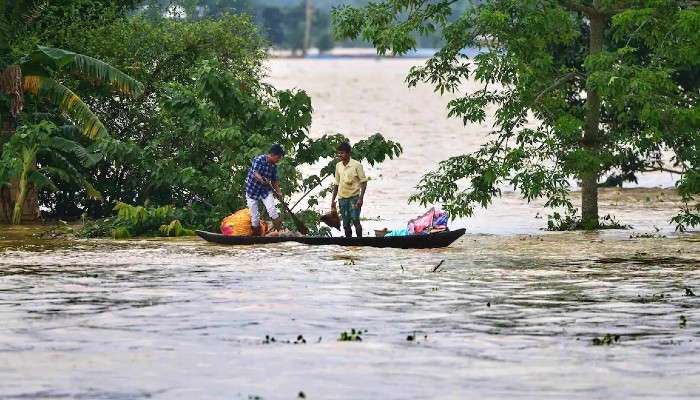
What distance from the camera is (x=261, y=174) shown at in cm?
2236

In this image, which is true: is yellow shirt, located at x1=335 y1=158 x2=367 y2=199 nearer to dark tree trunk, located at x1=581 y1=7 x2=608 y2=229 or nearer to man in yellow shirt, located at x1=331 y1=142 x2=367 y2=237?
man in yellow shirt, located at x1=331 y1=142 x2=367 y2=237

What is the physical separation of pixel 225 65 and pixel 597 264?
11.7 metres

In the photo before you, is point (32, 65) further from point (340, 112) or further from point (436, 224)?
point (340, 112)

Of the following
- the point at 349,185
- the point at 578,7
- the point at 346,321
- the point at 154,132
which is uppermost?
the point at 578,7

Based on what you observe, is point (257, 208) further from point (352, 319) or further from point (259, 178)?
point (352, 319)

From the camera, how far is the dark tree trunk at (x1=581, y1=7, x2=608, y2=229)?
25.4m

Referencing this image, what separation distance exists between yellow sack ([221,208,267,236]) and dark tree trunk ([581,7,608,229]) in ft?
18.6

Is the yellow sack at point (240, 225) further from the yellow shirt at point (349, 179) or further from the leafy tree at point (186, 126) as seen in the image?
the yellow shirt at point (349, 179)

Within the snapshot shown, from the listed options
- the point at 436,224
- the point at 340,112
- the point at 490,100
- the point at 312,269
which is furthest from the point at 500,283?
the point at 340,112

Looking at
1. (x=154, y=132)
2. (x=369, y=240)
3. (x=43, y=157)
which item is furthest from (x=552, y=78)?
(x=43, y=157)

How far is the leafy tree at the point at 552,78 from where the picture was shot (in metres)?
23.8

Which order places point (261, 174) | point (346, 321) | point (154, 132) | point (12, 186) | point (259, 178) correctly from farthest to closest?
point (154, 132) → point (12, 186) → point (261, 174) → point (259, 178) → point (346, 321)

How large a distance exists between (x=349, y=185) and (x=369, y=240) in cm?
106

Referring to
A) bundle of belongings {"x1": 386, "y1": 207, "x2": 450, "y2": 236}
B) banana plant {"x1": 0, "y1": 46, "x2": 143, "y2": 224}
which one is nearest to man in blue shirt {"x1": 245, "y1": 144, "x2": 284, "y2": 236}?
bundle of belongings {"x1": 386, "y1": 207, "x2": 450, "y2": 236}
